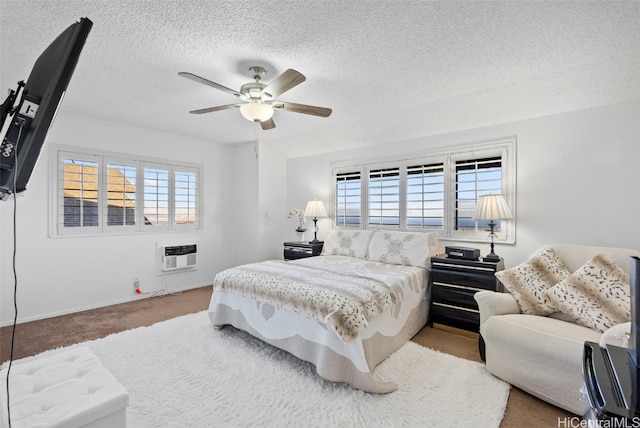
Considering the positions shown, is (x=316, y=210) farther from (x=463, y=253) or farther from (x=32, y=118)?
(x=32, y=118)

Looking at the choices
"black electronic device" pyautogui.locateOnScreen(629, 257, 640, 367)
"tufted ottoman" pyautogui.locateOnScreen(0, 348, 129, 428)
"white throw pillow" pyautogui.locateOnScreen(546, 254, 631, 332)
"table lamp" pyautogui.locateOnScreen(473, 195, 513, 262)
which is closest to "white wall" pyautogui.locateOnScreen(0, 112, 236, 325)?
"tufted ottoman" pyautogui.locateOnScreen(0, 348, 129, 428)

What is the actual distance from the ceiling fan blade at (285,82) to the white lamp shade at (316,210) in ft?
7.84

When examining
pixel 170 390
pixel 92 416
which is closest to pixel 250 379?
pixel 170 390

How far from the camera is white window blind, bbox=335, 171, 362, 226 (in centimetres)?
453

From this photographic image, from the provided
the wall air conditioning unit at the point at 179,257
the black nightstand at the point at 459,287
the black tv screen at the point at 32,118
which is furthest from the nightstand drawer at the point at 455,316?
the wall air conditioning unit at the point at 179,257

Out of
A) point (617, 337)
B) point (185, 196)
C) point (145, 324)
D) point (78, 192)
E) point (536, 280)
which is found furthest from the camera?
point (185, 196)

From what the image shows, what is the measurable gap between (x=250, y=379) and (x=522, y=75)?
136 inches

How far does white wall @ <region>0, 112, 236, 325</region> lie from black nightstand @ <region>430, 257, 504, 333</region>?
12.3ft

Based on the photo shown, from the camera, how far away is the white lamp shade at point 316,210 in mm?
4586

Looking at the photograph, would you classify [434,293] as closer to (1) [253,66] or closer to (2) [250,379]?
(2) [250,379]

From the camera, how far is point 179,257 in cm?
453

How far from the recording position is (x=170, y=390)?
201cm

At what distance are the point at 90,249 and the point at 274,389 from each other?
3333 mm

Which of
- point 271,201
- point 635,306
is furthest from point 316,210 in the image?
point 635,306
